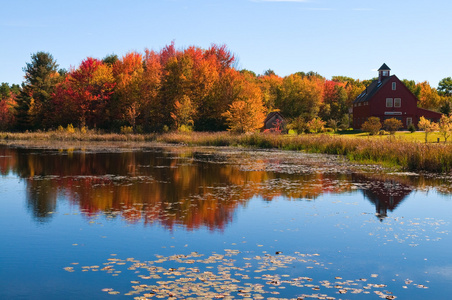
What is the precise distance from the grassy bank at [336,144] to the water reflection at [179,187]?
141 inches

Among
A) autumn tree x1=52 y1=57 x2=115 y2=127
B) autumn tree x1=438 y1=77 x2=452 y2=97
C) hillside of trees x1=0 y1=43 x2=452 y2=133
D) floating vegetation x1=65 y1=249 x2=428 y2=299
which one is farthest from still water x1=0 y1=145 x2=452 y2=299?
autumn tree x1=438 y1=77 x2=452 y2=97

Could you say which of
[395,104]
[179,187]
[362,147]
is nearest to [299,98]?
[395,104]

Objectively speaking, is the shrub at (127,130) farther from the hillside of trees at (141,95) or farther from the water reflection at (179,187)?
the water reflection at (179,187)

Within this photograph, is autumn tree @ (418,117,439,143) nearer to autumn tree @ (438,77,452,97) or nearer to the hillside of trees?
the hillside of trees

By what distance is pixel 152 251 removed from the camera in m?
10.7

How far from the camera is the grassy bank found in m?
28.0

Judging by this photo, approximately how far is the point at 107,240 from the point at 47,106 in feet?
240

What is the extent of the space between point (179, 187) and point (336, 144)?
2347 centimetres

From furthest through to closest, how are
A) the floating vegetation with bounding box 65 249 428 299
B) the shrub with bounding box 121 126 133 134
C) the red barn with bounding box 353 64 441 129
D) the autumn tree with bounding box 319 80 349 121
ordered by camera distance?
the autumn tree with bounding box 319 80 349 121
the red barn with bounding box 353 64 441 129
the shrub with bounding box 121 126 133 134
the floating vegetation with bounding box 65 249 428 299

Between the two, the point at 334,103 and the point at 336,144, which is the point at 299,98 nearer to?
the point at 334,103

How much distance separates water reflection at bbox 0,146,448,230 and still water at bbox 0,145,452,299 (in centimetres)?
9

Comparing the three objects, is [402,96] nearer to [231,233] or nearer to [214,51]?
[214,51]

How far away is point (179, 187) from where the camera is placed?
821 inches

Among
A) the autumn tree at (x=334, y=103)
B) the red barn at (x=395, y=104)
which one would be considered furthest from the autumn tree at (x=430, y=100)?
the red barn at (x=395, y=104)
